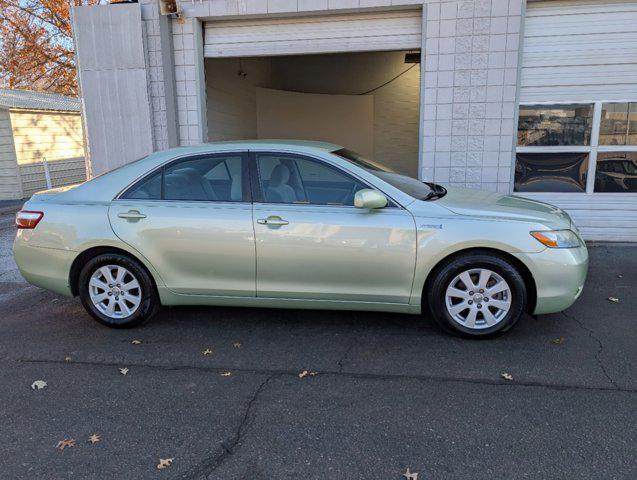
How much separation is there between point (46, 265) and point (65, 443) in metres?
2.14

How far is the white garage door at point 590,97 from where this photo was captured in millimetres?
6895

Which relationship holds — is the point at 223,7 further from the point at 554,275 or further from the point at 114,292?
the point at 554,275

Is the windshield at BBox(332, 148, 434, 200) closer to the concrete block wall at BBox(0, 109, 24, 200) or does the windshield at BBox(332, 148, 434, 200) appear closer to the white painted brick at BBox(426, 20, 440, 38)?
the white painted brick at BBox(426, 20, 440, 38)

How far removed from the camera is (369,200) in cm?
401

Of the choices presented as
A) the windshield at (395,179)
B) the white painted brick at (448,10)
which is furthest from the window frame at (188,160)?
the white painted brick at (448,10)

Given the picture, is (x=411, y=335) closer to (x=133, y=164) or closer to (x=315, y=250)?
(x=315, y=250)

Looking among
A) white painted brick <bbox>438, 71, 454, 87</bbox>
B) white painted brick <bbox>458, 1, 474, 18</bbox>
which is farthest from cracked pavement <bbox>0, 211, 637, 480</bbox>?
white painted brick <bbox>458, 1, 474, 18</bbox>

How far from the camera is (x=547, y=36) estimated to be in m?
6.98

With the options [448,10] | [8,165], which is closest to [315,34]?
[448,10]

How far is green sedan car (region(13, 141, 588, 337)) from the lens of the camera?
13.3 ft

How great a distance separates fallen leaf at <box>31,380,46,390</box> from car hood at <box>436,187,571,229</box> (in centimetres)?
327

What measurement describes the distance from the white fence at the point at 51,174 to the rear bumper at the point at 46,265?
959cm

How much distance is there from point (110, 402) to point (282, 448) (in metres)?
1.28

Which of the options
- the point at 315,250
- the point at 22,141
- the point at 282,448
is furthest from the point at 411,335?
the point at 22,141
